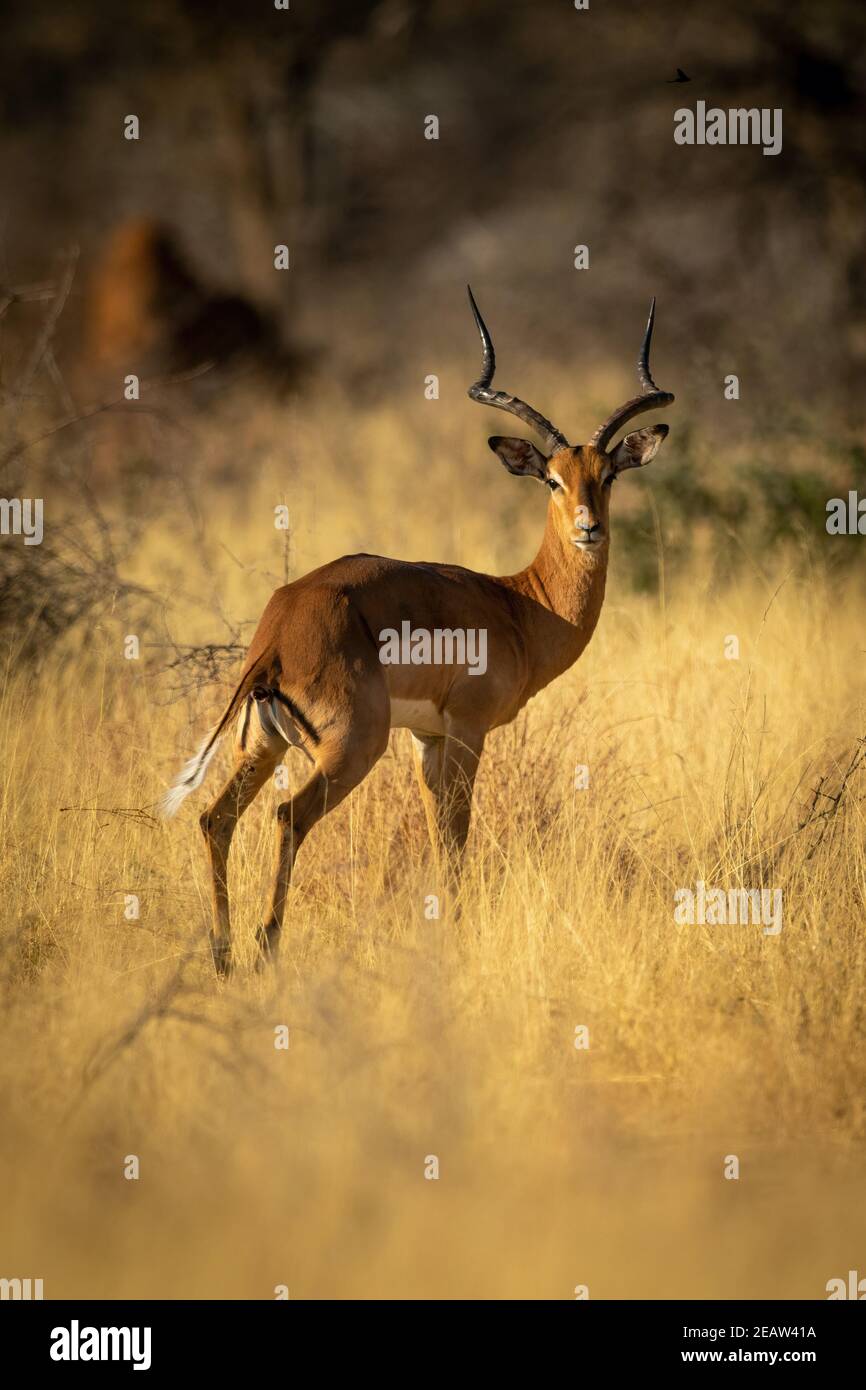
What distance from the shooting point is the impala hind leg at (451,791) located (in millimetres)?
6652

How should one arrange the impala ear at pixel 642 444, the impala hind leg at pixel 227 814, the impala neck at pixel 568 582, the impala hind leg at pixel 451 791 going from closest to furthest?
the impala hind leg at pixel 227 814 < the impala hind leg at pixel 451 791 < the impala neck at pixel 568 582 < the impala ear at pixel 642 444

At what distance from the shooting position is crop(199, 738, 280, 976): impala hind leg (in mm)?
5922

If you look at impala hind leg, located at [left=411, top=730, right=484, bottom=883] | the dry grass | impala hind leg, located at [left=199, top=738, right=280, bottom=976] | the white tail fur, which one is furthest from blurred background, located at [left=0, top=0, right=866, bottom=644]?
the white tail fur

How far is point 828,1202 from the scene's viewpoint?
4.36 m

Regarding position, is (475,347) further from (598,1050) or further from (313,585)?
(598,1050)

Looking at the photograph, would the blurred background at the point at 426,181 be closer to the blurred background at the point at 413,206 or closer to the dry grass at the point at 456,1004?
the blurred background at the point at 413,206

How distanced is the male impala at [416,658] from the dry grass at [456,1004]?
374 millimetres

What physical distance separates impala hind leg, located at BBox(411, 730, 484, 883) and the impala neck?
873mm

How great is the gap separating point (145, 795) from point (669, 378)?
465 inches

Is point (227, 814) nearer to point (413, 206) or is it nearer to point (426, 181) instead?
point (413, 206)

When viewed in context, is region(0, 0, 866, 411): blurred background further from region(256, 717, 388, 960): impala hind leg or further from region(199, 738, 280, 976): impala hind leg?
region(256, 717, 388, 960): impala hind leg

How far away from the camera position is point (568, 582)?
7.28 metres

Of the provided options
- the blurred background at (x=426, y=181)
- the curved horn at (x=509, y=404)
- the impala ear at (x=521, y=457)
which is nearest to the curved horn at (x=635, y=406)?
the curved horn at (x=509, y=404)

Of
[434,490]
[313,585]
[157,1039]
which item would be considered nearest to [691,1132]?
[157,1039]
